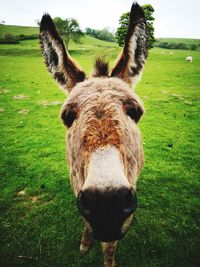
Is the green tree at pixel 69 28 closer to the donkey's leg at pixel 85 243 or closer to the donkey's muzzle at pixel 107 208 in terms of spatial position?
the donkey's leg at pixel 85 243

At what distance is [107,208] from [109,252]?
2.09m

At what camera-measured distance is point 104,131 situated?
2031 millimetres

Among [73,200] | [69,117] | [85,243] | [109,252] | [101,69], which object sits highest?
[101,69]

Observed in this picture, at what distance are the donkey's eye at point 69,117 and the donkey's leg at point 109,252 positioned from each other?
1.88m

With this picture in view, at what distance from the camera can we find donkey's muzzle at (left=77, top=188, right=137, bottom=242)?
159 centimetres

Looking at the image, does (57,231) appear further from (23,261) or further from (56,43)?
(56,43)

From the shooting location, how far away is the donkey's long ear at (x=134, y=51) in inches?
114

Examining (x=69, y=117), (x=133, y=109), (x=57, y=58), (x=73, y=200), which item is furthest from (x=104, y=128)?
(x=73, y=200)

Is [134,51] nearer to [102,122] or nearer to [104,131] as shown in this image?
[102,122]

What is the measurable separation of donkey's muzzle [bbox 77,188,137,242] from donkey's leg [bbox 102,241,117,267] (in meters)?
1.58

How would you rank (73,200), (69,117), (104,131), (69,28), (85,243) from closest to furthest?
1. (104,131)
2. (69,117)
3. (85,243)
4. (73,200)
5. (69,28)

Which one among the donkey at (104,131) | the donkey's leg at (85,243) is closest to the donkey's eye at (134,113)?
the donkey at (104,131)

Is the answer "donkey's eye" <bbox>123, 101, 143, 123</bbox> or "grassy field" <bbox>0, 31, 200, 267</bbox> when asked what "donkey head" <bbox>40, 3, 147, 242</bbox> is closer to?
"donkey's eye" <bbox>123, 101, 143, 123</bbox>

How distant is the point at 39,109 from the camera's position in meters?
11.5
